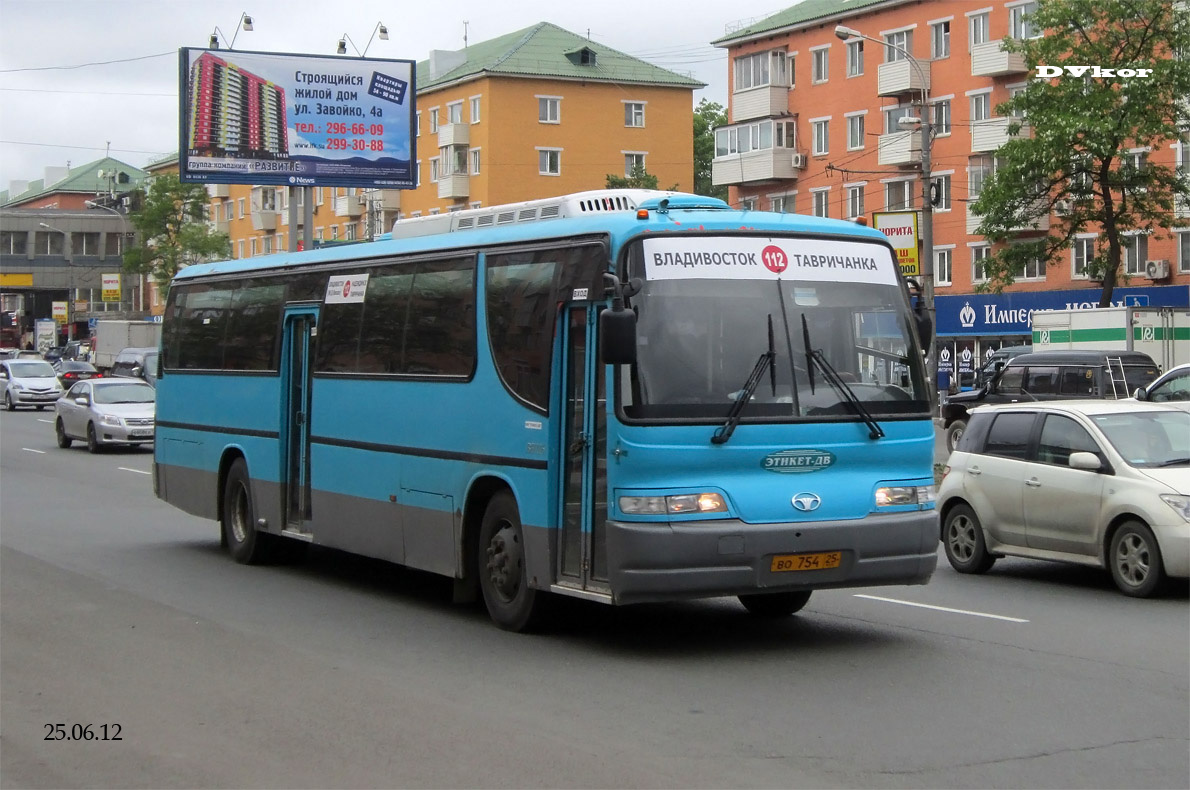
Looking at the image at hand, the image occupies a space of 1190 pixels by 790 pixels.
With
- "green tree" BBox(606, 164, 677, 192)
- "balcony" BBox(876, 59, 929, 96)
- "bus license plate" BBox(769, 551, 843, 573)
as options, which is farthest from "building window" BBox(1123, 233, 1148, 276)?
"bus license plate" BBox(769, 551, 843, 573)

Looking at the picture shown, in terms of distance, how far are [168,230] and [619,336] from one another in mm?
86588

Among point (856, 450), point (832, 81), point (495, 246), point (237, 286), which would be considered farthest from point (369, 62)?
point (832, 81)

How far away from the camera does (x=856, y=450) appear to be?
9781 mm

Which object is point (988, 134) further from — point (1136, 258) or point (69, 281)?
point (69, 281)

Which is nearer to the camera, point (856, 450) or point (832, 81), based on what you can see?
point (856, 450)

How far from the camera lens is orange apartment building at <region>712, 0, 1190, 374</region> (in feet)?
188

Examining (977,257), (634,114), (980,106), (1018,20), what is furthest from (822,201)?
(634,114)

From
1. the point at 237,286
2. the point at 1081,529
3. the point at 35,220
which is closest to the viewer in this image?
the point at 1081,529

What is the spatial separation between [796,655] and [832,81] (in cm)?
6201

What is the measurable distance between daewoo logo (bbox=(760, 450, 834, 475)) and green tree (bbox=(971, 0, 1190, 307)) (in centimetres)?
3647

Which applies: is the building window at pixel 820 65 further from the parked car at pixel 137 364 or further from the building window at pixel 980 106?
the parked car at pixel 137 364

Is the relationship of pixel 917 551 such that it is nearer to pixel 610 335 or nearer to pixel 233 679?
pixel 610 335

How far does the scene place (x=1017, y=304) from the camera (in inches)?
2242

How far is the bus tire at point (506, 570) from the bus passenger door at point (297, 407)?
343 cm
